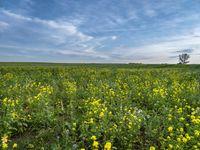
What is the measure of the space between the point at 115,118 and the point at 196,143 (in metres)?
1.86

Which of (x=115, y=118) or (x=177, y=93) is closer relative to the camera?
(x=115, y=118)

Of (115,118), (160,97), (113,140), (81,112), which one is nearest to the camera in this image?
(113,140)

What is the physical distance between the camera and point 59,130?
5.15 meters

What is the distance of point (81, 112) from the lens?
684cm

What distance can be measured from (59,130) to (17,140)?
91cm

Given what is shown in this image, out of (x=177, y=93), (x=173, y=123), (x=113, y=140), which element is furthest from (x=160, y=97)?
(x=113, y=140)

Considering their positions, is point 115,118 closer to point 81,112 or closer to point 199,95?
point 81,112

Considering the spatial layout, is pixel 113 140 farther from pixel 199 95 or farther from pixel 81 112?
pixel 199 95

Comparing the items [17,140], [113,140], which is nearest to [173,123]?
[113,140]

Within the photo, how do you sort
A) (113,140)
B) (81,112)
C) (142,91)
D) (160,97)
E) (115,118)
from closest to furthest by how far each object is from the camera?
(113,140) → (115,118) → (81,112) → (160,97) → (142,91)

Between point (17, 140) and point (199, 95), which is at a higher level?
point (199, 95)

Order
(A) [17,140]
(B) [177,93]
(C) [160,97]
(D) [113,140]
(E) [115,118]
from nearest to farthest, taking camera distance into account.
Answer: (D) [113,140] < (A) [17,140] < (E) [115,118] < (C) [160,97] < (B) [177,93]

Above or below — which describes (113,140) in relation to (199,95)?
below

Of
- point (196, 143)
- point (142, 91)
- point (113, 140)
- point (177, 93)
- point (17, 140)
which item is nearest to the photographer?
point (196, 143)
